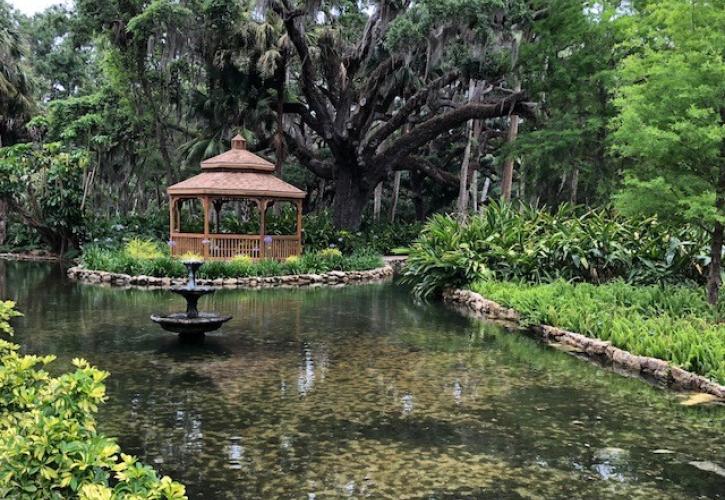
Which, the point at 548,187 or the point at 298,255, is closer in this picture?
the point at 298,255

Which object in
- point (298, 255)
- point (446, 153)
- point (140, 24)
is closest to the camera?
point (298, 255)

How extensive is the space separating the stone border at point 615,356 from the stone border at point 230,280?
5537 mm

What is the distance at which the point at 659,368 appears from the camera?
802 centimetres

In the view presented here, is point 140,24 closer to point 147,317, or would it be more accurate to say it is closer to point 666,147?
point 147,317

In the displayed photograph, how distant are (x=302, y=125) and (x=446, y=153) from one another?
698 centimetres

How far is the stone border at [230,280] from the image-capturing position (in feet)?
52.6

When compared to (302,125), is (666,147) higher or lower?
lower

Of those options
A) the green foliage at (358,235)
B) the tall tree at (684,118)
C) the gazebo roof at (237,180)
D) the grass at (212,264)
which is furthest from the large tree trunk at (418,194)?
the tall tree at (684,118)

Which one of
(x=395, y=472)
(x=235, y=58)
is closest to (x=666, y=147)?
(x=395, y=472)

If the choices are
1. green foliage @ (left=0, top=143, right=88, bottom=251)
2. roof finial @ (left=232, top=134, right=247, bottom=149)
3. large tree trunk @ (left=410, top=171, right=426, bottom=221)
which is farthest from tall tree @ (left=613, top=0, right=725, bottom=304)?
large tree trunk @ (left=410, top=171, right=426, bottom=221)

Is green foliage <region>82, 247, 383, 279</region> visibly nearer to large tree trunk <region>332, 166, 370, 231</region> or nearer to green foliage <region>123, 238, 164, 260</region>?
green foliage <region>123, 238, 164, 260</region>

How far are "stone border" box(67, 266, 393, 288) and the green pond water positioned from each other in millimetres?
4805

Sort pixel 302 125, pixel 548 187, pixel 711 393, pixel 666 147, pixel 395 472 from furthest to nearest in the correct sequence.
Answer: pixel 302 125, pixel 548 187, pixel 666 147, pixel 711 393, pixel 395 472

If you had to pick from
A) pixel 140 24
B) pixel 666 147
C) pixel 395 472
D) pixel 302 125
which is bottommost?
pixel 395 472
